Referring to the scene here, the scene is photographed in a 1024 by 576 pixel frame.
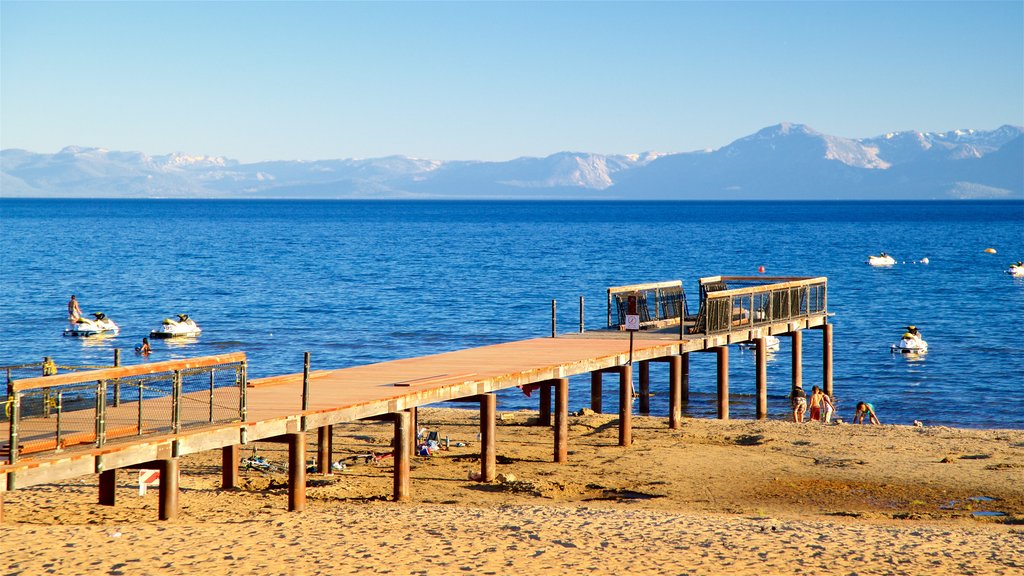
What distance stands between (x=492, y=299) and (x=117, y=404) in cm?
5665

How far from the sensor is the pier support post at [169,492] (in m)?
17.9

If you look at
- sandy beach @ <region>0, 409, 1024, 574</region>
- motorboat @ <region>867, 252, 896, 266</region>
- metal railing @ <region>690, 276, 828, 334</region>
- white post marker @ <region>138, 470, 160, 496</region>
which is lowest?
sandy beach @ <region>0, 409, 1024, 574</region>

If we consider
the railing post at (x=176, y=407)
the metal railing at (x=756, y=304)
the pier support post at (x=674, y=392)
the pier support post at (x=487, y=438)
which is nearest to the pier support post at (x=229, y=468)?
the railing post at (x=176, y=407)

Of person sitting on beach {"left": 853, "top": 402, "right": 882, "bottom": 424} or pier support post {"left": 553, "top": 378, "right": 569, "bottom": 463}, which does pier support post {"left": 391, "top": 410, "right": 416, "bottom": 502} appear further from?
person sitting on beach {"left": 853, "top": 402, "right": 882, "bottom": 424}

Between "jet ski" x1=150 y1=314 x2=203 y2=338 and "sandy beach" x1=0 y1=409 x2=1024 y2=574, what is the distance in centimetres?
2519

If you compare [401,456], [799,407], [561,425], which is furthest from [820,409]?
[401,456]

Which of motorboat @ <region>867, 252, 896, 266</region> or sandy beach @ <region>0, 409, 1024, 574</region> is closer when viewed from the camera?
sandy beach @ <region>0, 409, 1024, 574</region>

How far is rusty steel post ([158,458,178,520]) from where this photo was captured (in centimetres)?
1794

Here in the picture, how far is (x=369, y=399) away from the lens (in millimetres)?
21062

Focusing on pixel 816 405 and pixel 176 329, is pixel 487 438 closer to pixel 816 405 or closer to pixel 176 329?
pixel 816 405

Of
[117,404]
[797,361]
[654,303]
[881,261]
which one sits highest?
[881,261]

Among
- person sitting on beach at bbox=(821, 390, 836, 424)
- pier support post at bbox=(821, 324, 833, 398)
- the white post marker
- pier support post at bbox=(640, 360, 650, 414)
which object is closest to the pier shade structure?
the white post marker

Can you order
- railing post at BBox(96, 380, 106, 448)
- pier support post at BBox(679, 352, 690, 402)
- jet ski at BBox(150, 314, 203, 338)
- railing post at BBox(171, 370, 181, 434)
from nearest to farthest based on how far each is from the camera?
railing post at BBox(96, 380, 106, 448)
railing post at BBox(171, 370, 181, 434)
pier support post at BBox(679, 352, 690, 402)
jet ski at BBox(150, 314, 203, 338)

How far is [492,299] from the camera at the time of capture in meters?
75.2
